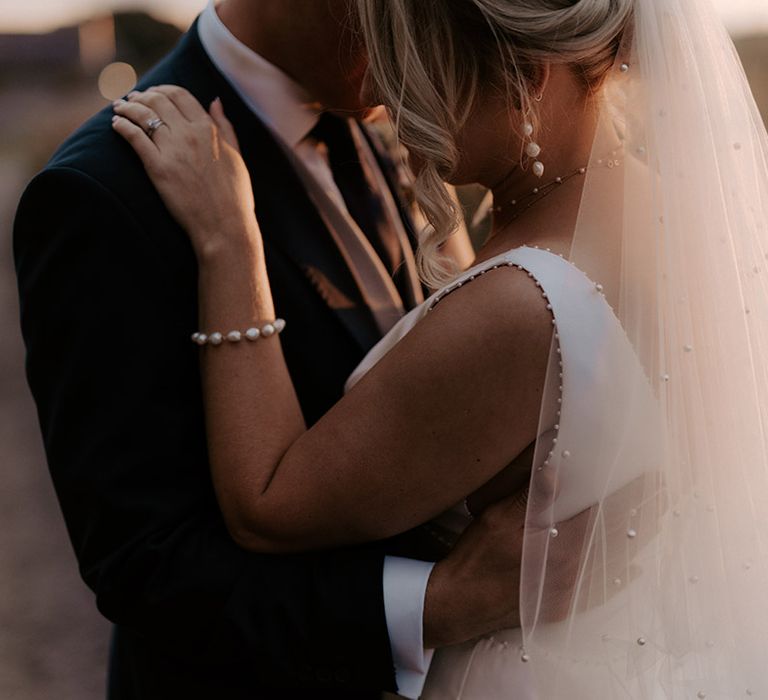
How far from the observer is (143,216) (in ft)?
5.76

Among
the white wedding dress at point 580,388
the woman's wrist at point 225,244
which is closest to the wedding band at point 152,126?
the woman's wrist at point 225,244

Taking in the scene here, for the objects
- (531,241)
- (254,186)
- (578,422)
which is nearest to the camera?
(578,422)

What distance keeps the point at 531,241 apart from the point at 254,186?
54cm

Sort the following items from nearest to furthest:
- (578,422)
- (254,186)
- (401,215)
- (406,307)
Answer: (578,422), (254,186), (406,307), (401,215)

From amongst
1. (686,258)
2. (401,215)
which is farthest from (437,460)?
(401,215)

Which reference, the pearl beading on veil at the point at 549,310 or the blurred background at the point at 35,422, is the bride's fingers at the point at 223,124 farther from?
the blurred background at the point at 35,422

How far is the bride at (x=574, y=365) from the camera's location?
162 cm

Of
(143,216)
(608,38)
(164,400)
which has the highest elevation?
(608,38)

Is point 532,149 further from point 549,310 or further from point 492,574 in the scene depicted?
point 492,574

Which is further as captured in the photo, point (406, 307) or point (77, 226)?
point (406, 307)

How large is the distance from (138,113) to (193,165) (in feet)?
0.49

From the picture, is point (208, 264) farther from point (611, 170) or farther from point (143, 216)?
point (611, 170)

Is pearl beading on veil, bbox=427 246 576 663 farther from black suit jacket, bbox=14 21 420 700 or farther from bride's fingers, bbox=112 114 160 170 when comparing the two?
bride's fingers, bbox=112 114 160 170

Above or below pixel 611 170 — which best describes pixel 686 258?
below
